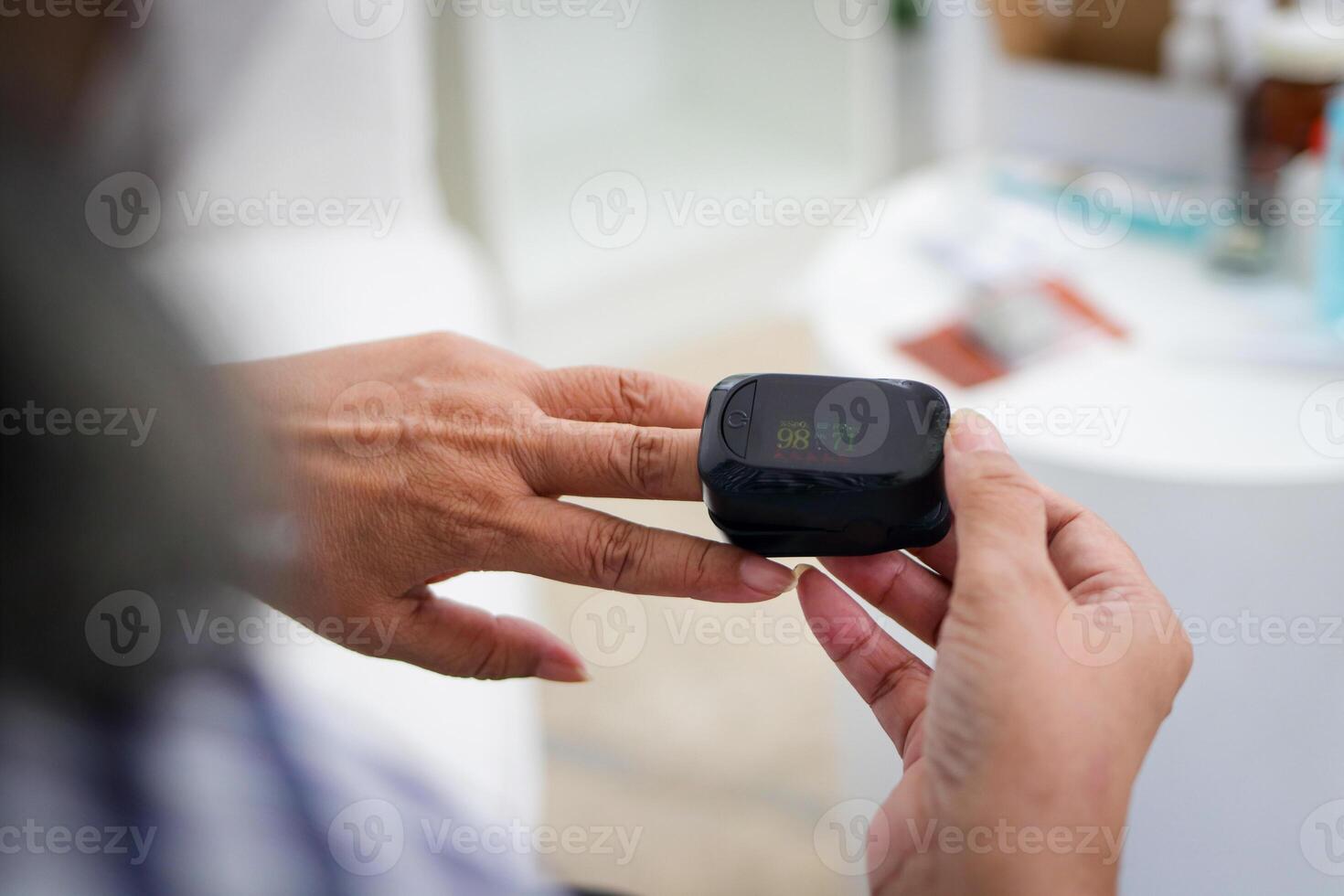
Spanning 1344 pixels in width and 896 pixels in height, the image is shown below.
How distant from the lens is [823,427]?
598mm

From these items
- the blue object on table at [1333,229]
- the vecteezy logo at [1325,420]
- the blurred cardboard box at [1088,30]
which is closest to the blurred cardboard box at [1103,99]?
the blurred cardboard box at [1088,30]

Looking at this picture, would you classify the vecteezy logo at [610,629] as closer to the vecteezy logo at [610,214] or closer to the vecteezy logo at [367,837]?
the vecteezy logo at [367,837]

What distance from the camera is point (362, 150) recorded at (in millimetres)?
1494

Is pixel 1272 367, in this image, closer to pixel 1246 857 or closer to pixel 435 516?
pixel 1246 857

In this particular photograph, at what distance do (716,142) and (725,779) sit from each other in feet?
4.99

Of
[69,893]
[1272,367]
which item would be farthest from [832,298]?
[69,893]

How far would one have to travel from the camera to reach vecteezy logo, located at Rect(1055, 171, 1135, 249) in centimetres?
131

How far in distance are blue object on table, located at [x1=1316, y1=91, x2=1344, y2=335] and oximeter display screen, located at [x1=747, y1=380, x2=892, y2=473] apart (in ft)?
2.33

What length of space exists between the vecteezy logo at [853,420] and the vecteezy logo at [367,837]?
362 mm
